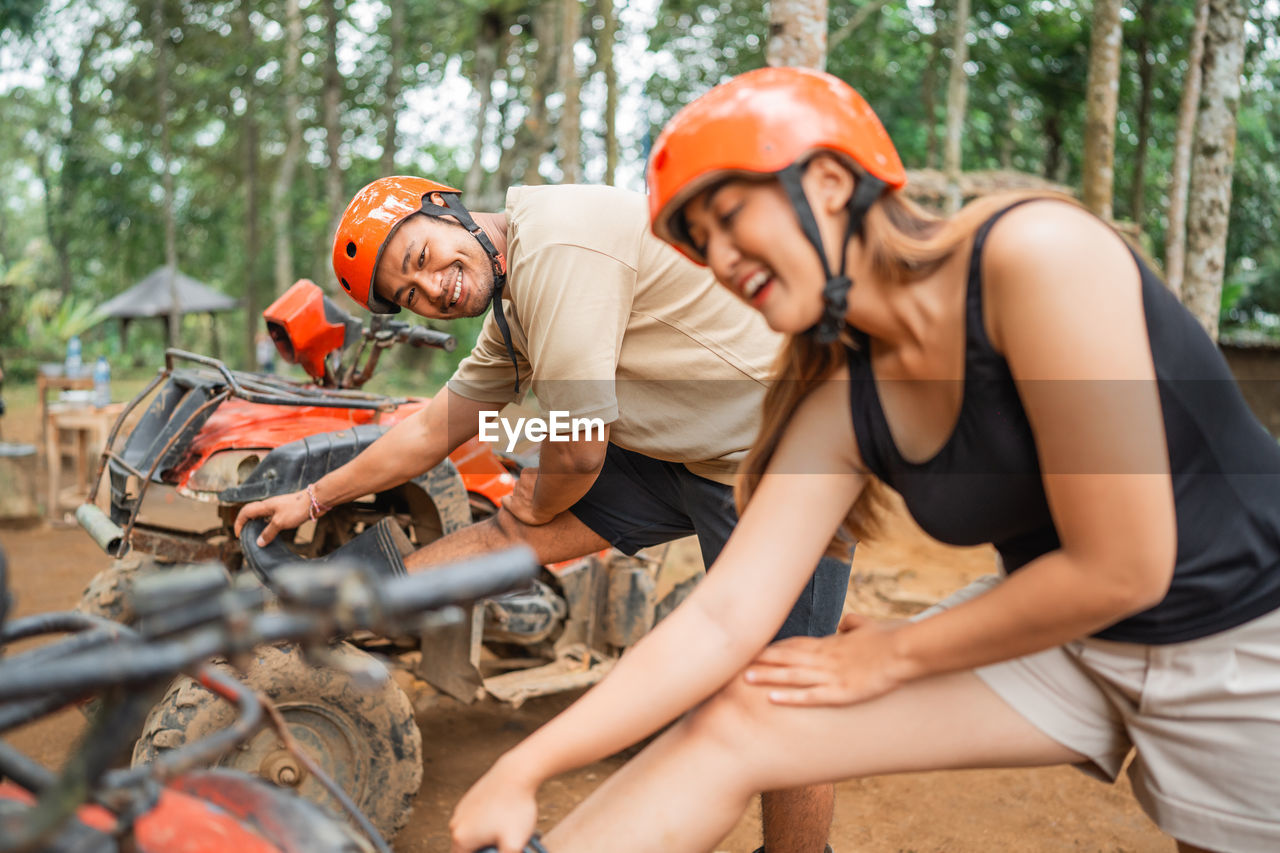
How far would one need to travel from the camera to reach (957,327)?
58.8 inches

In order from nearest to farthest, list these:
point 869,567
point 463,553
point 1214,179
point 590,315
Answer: point 590,315 → point 463,553 → point 869,567 → point 1214,179

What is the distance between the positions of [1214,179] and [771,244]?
27.1ft

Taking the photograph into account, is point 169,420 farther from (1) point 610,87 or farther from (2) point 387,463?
(1) point 610,87

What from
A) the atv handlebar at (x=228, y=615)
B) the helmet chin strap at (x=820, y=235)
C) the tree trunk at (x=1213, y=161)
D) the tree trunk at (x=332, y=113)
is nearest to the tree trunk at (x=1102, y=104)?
the tree trunk at (x=1213, y=161)

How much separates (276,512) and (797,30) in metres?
3.69

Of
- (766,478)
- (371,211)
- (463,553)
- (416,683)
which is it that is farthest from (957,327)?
(416,683)

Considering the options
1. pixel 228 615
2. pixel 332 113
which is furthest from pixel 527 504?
pixel 332 113

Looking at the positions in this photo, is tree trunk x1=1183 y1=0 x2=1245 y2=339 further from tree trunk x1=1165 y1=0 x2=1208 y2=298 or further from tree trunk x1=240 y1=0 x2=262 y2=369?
tree trunk x1=240 y1=0 x2=262 y2=369

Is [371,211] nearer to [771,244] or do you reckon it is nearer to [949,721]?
[771,244]

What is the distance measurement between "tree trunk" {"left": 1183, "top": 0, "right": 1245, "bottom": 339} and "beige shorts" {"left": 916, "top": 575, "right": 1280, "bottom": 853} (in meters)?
7.55

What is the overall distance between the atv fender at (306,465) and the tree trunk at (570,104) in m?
6.42

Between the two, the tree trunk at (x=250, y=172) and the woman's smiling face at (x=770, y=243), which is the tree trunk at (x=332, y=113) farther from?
the woman's smiling face at (x=770, y=243)

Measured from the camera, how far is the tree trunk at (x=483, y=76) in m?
15.0

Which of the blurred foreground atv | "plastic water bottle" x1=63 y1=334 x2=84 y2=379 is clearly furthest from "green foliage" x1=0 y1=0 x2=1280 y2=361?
the blurred foreground atv
